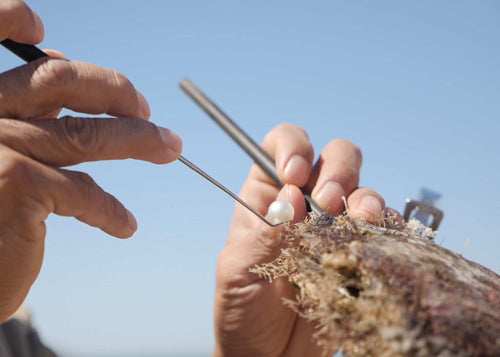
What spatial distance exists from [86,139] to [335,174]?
52.2 inches

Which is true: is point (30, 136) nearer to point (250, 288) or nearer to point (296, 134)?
point (250, 288)

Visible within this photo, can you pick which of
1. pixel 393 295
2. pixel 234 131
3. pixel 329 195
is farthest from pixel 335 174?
pixel 393 295

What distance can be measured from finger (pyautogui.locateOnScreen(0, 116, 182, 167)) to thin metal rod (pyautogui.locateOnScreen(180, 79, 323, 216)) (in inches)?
14.7

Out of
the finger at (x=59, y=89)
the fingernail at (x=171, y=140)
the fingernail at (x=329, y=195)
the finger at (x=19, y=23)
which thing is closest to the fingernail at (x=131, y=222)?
the fingernail at (x=171, y=140)

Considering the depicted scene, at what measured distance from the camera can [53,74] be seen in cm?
131

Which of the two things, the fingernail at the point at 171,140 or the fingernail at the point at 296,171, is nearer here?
the fingernail at the point at 171,140

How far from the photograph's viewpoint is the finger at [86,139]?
1293 millimetres

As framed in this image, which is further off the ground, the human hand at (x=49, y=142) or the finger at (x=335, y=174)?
the finger at (x=335, y=174)

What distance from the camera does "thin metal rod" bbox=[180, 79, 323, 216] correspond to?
72.8 inches

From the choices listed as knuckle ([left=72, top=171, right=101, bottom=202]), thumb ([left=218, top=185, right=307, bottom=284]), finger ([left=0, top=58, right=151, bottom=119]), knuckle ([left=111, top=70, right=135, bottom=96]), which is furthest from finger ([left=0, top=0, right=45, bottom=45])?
thumb ([left=218, top=185, right=307, bottom=284])

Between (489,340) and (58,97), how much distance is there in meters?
1.41

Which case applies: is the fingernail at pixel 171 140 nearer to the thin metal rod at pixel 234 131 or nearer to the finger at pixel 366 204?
the thin metal rod at pixel 234 131

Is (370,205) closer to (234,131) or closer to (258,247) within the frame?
(258,247)

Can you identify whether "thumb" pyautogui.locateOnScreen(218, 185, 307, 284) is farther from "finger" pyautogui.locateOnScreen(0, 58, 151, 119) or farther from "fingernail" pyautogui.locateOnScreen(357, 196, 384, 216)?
"finger" pyautogui.locateOnScreen(0, 58, 151, 119)
